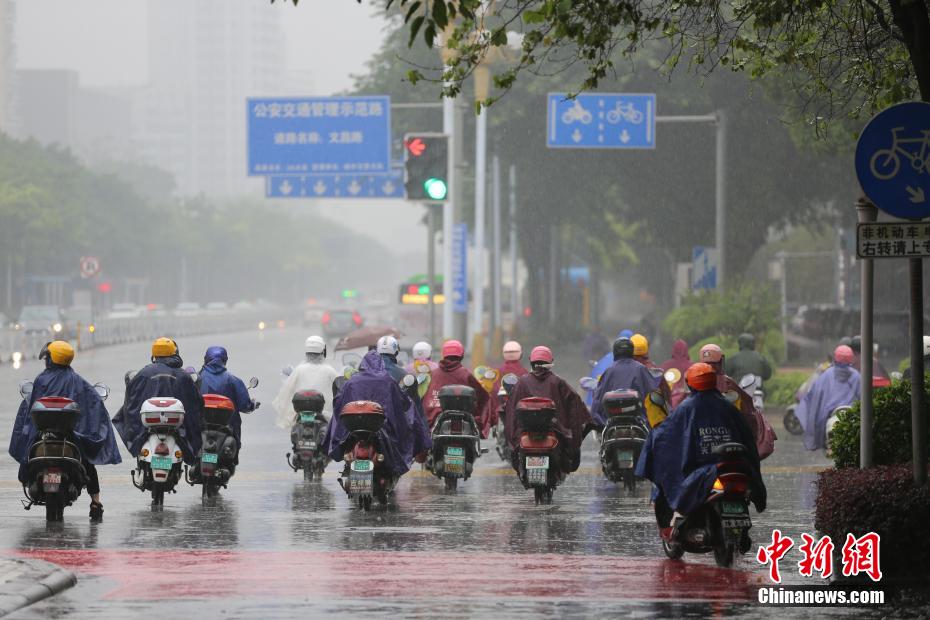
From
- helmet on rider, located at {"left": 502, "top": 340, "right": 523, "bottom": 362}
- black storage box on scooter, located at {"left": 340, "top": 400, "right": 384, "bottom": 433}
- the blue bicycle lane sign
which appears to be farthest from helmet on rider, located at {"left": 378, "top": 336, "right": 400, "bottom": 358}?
the blue bicycle lane sign

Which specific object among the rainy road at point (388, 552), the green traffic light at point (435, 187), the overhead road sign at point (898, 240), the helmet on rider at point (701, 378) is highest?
the green traffic light at point (435, 187)

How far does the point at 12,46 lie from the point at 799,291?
106m

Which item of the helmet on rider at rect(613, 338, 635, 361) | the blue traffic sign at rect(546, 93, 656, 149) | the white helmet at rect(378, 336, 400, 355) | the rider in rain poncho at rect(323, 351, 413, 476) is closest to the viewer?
the rider in rain poncho at rect(323, 351, 413, 476)

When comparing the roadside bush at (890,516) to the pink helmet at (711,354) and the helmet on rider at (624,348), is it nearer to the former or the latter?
the pink helmet at (711,354)

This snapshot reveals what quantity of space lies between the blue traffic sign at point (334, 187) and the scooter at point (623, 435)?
29629 mm

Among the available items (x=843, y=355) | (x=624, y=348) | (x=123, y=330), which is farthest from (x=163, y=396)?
(x=123, y=330)

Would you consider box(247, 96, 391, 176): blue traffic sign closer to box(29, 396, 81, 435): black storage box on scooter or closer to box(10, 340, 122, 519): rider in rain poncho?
box(10, 340, 122, 519): rider in rain poncho

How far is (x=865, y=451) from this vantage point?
Answer: 10711 millimetres

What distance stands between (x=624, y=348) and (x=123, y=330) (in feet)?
168

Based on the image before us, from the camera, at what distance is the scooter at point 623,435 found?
634 inches

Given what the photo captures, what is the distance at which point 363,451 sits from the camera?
14.3 m

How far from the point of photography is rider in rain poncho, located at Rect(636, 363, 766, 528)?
1079 cm

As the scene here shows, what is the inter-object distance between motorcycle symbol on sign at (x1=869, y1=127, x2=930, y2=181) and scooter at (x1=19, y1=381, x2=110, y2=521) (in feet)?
23.0

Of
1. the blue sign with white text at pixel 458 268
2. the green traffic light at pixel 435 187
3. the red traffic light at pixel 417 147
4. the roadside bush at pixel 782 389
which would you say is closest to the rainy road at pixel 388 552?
the green traffic light at pixel 435 187
